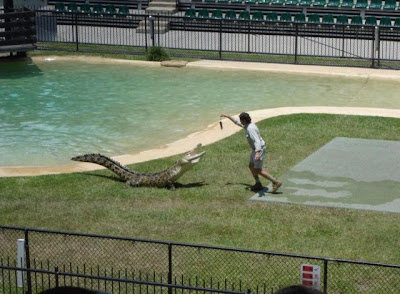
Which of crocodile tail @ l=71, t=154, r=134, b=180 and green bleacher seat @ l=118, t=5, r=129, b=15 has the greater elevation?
green bleacher seat @ l=118, t=5, r=129, b=15

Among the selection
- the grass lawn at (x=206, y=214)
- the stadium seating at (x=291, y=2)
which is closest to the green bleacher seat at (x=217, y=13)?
the stadium seating at (x=291, y=2)

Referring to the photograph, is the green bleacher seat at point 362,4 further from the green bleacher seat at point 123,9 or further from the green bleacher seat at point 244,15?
the green bleacher seat at point 123,9

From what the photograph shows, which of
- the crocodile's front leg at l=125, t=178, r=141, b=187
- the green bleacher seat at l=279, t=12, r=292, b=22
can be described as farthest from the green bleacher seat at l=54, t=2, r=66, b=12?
the crocodile's front leg at l=125, t=178, r=141, b=187

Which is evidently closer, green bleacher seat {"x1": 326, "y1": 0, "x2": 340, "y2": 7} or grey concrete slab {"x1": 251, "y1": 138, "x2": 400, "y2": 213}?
grey concrete slab {"x1": 251, "y1": 138, "x2": 400, "y2": 213}

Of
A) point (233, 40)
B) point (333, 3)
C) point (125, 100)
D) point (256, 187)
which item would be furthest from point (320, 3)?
point (256, 187)

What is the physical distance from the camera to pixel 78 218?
16.1m

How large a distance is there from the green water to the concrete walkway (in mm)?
477

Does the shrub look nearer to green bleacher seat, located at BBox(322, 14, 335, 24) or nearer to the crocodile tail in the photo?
green bleacher seat, located at BBox(322, 14, 335, 24)

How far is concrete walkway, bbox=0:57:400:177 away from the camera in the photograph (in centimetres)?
1941

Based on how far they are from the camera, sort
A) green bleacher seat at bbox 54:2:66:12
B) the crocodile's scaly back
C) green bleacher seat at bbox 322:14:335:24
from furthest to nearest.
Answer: green bleacher seat at bbox 54:2:66:12 < green bleacher seat at bbox 322:14:335:24 < the crocodile's scaly back

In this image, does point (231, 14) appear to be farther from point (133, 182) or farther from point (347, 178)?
point (133, 182)

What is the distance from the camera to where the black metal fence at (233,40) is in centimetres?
3259

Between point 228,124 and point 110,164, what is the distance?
19.0ft

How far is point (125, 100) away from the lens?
27.2 metres
